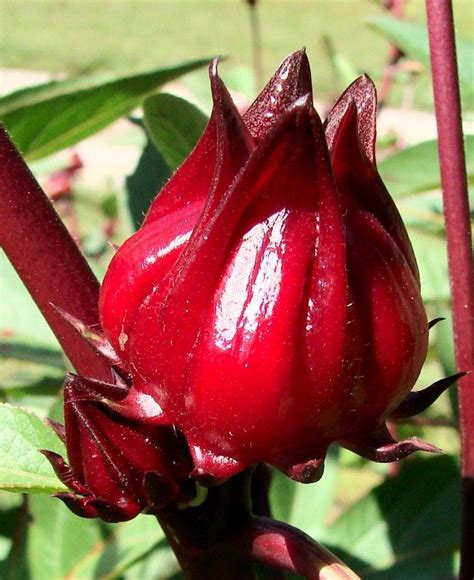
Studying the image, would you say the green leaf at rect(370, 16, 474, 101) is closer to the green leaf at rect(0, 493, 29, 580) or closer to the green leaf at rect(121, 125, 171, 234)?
the green leaf at rect(121, 125, 171, 234)

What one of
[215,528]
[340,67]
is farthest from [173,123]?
[340,67]

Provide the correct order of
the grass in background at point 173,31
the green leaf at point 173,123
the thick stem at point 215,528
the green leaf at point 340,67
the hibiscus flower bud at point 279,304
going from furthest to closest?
the grass in background at point 173,31
the green leaf at point 340,67
the green leaf at point 173,123
the thick stem at point 215,528
the hibiscus flower bud at point 279,304

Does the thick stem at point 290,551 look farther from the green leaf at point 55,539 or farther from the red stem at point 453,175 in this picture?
the green leaf at point 55,539

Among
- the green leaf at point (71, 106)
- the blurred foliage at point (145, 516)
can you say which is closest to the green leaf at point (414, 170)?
the blurred foliage at point (145, 516)

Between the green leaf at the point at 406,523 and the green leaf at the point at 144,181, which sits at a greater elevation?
the green leaf at the point at 144,181

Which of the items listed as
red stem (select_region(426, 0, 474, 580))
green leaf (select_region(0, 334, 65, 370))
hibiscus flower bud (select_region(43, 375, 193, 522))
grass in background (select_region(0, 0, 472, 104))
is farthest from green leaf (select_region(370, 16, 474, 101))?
grass in background (select_region(0, 0, 472, 104))

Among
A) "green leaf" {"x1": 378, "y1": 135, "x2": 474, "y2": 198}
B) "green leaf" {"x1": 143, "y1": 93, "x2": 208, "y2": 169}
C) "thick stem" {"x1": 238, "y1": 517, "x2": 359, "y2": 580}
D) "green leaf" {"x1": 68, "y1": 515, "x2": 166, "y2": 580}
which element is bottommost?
"green leaf" {"x1": 68, "y1": 515, "x2": 166, "y2": 580}

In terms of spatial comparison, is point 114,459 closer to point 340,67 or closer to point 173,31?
point 340,67
